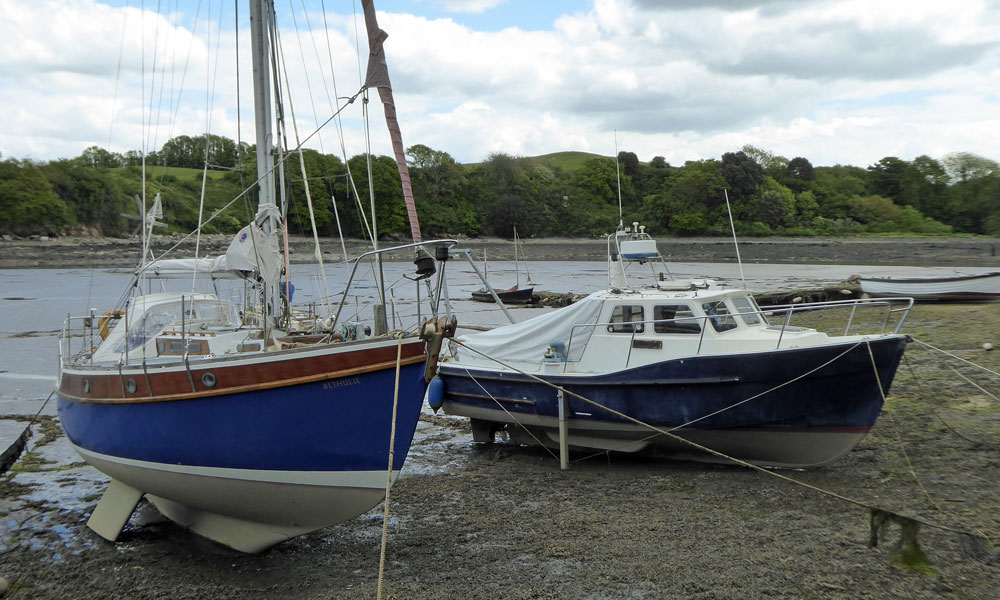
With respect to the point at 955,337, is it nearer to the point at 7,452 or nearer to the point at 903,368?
the point at 903,368

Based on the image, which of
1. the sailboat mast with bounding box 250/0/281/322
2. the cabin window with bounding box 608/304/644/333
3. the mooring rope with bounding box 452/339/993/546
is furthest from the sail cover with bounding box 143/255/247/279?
the cabin window with bounding box 608/304/644/333

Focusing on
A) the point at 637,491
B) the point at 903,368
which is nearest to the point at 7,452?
the point at 637,491

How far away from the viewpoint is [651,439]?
11383 mm

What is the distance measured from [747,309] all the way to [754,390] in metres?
1.98

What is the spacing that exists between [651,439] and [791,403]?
223 cm

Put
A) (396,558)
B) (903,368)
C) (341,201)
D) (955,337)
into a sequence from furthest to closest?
(341,201) → (955,337) → (903,368) → (396,558)

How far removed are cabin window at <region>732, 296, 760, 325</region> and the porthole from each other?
7843mm

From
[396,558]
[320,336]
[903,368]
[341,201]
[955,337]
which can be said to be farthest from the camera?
[341,201]

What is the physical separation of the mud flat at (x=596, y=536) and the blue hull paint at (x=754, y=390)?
0.86 m

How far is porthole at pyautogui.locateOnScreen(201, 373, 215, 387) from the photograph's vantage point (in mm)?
8008

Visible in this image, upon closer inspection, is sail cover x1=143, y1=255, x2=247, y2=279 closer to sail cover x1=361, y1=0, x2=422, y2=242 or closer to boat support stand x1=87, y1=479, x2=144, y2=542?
boat support stand x1=87, y1=479, x2=144, y2=542

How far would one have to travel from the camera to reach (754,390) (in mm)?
10234

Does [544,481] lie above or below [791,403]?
below

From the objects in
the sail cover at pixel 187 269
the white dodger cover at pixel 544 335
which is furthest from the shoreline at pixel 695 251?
the white dodger cover at pixel 544 335
